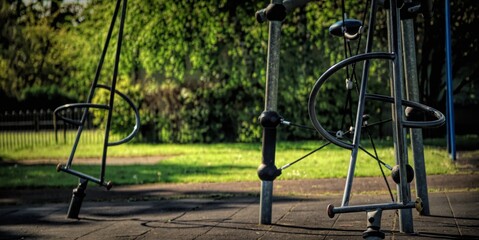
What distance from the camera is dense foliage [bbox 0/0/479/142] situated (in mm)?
17016

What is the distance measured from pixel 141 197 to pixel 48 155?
8845 millimetres

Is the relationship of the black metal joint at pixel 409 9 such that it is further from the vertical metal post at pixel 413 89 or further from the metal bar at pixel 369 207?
the metal bar at pixel 369 207

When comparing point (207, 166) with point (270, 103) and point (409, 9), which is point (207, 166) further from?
point (409, 9)

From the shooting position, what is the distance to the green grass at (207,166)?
10117mm

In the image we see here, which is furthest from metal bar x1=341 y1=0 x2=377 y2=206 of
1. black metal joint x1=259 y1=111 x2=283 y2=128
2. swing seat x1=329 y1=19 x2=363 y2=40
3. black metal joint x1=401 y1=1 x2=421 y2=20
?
black metal joint x1=259 y1=111 x2=283 y2=128

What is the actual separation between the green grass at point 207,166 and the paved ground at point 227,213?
100 centimetres

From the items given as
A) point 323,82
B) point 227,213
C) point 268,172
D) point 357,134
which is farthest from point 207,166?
point 323,82

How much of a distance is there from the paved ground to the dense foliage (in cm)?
875

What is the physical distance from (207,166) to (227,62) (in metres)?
6.43

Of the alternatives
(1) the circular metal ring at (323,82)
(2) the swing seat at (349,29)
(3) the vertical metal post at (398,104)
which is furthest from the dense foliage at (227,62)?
(1) the circular metal ring at (323,82)

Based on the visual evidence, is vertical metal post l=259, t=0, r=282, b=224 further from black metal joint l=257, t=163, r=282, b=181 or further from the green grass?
the green grass

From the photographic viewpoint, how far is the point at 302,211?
6008 mm

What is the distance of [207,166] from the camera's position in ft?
40.1

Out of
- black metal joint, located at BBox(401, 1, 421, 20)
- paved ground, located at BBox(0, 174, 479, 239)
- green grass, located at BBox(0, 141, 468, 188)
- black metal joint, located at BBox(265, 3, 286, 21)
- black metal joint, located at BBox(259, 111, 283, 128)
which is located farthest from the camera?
green grass, located at BBox(0, 141, 468, 188)
